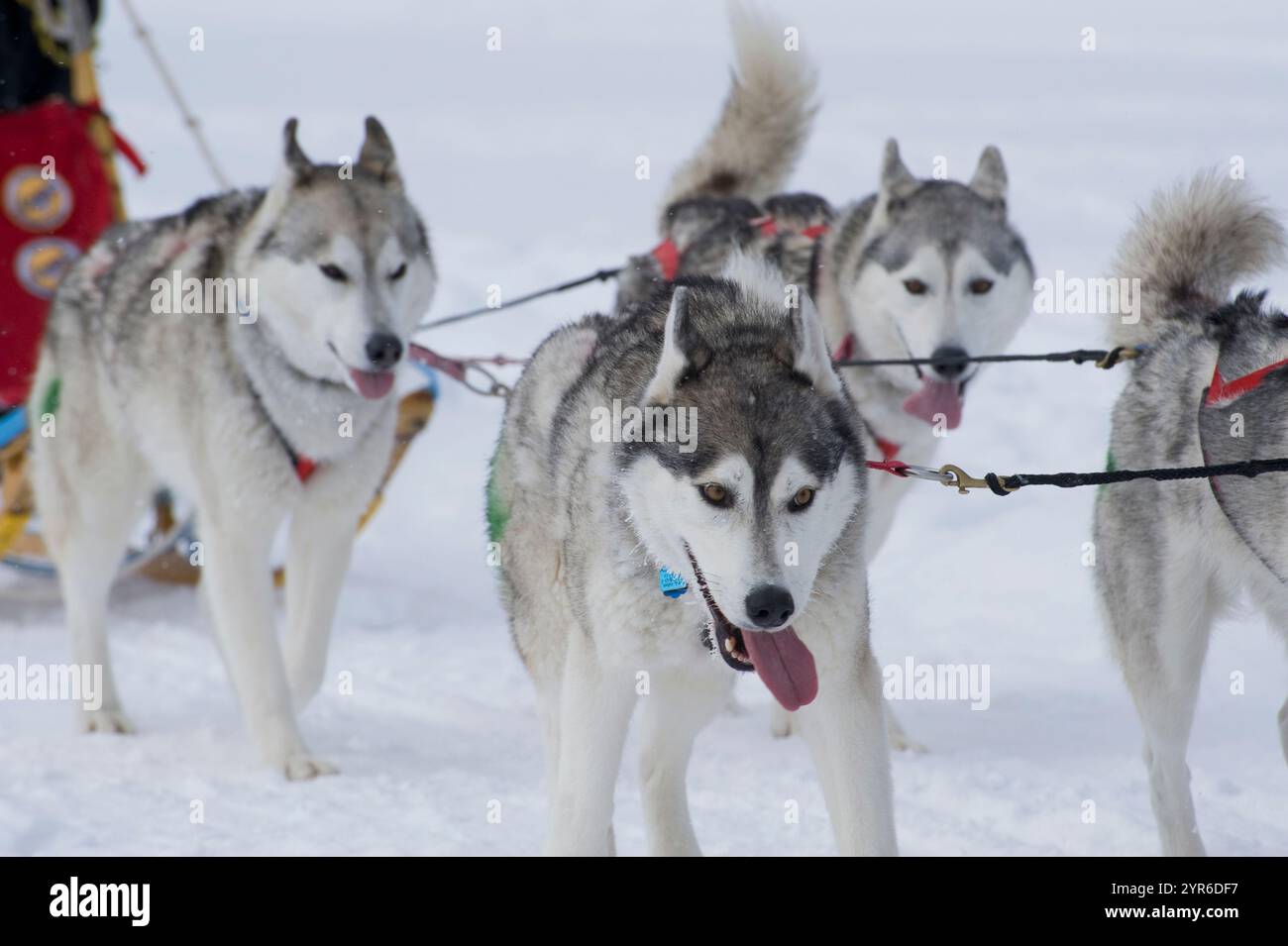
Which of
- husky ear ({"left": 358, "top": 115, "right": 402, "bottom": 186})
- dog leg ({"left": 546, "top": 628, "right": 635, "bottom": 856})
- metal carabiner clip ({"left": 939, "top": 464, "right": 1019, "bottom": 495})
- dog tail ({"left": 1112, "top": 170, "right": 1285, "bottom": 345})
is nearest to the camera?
dog leg ({"left": 546, "top": 628, "right": 635, "bottom": 856})

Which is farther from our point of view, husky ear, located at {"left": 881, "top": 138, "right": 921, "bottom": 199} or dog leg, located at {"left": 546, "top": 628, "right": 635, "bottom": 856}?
husky ear, located at {"left": 881, "top": 138, "right": 921, "bottom": 199}

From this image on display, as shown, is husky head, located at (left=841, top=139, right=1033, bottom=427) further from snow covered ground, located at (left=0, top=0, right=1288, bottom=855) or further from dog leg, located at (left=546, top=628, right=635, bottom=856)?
dog leg, located at (left=546, top=628, right=635, bottom=856)

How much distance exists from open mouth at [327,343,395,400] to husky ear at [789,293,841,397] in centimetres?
166

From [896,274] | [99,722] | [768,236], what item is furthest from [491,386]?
[99,722]

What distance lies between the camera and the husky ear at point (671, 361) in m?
2.35

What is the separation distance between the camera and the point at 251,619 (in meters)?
3.86

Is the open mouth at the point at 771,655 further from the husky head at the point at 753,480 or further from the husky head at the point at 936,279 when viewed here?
the husky head at the point at 936,279

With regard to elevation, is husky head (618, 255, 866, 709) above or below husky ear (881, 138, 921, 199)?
below

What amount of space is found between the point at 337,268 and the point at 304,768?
4.11ft

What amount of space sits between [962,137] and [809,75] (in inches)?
316

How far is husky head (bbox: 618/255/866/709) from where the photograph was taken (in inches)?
87.4

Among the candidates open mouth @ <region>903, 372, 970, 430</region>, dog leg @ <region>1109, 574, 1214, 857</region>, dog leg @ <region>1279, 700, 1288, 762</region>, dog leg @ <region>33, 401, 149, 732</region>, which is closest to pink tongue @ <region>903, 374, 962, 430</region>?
open mouth @ <region>903, 372, 970, 430</region>

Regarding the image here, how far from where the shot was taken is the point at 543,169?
13562mm
